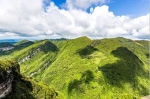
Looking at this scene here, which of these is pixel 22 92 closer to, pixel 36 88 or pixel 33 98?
pixel 33 98

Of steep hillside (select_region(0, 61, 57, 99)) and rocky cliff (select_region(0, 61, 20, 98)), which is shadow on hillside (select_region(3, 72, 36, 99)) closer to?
steep hillside (select_region(0, 61, 57, 99))

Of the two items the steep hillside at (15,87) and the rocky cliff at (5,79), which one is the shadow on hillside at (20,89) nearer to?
the steep hillside at (15,87)

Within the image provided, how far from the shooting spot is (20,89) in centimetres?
16200

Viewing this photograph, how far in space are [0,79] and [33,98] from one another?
3952 cm

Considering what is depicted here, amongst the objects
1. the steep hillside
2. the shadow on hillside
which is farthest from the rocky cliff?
the shadow on hillside

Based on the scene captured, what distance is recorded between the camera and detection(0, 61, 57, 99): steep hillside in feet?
463

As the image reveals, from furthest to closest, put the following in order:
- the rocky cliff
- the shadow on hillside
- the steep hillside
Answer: the shadow on hillside, the steep hillside, the rocky cliff

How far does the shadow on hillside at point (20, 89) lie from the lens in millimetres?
152500

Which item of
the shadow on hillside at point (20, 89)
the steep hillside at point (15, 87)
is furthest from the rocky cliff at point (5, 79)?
the shadow on hillside at point (20, 89)

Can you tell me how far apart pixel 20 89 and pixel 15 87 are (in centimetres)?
439

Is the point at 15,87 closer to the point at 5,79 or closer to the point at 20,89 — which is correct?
the point at 20,89

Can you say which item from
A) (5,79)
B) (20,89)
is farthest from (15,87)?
(5,79)

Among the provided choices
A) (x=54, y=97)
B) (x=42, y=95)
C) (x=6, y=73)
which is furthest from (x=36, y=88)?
(x=6, y=73)

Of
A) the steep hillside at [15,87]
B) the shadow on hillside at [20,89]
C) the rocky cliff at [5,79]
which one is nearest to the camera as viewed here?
the rocky cliff at [5,79]
